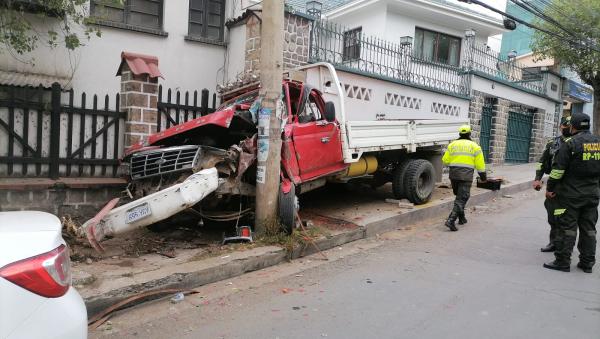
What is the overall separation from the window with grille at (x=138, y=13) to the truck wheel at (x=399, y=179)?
599 centimetres

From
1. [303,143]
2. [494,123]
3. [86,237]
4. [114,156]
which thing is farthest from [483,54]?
[86,237]

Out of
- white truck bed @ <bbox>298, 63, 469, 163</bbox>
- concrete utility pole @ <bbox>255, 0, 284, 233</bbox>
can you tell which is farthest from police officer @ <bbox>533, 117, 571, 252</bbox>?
concrete utility pole @ <bbox>255, 0, 284, 233</bbox>

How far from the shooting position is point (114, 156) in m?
7.14

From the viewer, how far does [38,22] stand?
29.2 feet

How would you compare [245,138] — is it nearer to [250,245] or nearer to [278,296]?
[250,245]

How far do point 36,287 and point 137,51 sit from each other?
8861 millimetres

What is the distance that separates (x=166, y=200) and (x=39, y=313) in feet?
9.69

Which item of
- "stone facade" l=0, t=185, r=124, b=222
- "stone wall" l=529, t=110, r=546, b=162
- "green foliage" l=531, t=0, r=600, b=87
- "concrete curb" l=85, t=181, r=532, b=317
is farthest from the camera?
"stone wall" l=529, t=110, r=546, b=162

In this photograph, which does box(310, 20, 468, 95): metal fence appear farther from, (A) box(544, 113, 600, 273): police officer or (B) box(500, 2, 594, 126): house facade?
(B) box(500, 2, 594, 126): house facade

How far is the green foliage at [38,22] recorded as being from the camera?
7148 millimetres

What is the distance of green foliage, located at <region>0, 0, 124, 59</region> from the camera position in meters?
7.15

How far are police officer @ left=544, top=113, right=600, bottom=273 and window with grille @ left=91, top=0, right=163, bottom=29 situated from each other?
8303mm

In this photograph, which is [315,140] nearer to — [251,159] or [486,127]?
[251,159]

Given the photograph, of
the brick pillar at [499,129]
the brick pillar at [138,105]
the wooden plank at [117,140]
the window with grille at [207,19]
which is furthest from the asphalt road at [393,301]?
the brick pillar at [499,129]
